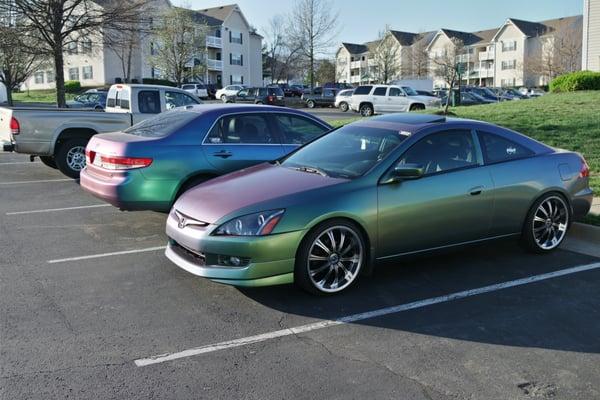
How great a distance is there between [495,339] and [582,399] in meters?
0.86

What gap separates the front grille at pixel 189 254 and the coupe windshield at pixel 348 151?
52.5 inches

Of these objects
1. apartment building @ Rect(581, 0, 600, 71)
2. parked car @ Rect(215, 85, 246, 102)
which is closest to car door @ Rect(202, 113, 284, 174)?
apartment building @ Rect(581, 0, 600, 71)

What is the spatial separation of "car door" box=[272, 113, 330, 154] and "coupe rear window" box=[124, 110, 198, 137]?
1.15m

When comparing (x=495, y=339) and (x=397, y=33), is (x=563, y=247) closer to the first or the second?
(x=495, y=339)

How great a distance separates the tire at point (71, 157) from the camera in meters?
11.3

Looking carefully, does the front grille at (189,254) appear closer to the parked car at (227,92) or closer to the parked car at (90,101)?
Answer: the parked car at (90,101)

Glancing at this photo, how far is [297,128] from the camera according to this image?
809cm

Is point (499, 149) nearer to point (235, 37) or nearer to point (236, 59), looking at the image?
point (236, 59)

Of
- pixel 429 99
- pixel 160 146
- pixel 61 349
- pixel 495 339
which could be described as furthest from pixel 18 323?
pixel 429 99

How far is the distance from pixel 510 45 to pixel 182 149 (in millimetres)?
87151

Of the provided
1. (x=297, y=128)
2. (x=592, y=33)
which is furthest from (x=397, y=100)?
(x=297, y=128)

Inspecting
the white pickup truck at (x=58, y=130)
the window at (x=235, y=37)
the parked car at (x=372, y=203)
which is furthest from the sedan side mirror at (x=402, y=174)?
the window at (x=235, y=37)

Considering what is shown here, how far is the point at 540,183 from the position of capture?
6184mm

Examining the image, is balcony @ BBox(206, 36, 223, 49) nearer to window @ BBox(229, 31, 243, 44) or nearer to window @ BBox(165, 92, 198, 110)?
window @ BBox(229, 31, 243, 44)
